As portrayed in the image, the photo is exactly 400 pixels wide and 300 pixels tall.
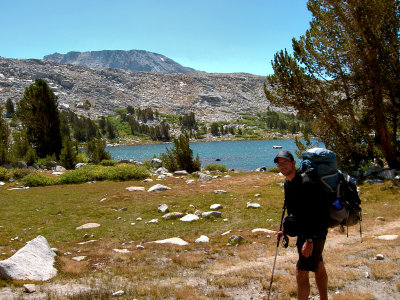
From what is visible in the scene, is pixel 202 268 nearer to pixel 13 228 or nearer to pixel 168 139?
pixel 13 228

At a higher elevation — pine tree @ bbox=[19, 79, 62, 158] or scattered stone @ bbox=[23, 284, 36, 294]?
Answer: pine tree @ bbox=[19, 79, 62, 158]

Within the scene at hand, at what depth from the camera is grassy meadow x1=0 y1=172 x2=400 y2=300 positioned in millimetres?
6238

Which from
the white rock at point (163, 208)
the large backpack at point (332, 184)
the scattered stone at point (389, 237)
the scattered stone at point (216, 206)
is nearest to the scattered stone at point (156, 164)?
the white rock at point (163, 208)

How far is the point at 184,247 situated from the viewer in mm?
9750

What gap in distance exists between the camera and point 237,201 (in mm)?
16422

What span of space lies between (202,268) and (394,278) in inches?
165

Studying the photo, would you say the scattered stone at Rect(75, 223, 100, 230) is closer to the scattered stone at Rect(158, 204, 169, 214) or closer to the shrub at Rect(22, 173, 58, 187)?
the scattered stone at Rect(158, 204, 169, 214)

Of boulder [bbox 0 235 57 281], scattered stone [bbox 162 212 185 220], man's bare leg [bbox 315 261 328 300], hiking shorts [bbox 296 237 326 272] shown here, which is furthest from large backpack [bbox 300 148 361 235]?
scattered stone [bbox 162 212 185 220]

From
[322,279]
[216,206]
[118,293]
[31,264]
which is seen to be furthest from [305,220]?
[216,206]

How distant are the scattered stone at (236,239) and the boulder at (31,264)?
5.27m

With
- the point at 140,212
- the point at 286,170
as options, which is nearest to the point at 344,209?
the point at 286,170

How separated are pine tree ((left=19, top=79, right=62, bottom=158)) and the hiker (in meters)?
38.5

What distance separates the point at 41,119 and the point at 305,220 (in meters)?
39.7

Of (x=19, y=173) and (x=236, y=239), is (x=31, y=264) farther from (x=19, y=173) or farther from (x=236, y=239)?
(x=19, y=173)
